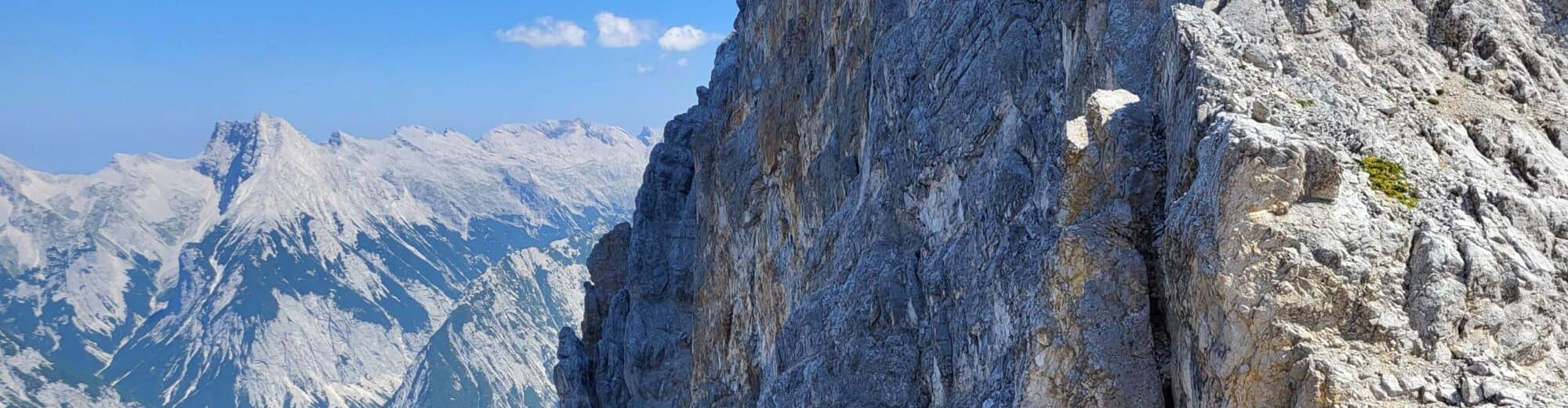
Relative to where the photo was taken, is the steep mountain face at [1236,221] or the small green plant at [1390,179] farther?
the small green plant at [1390,179]

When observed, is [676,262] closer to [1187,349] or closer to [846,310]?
[846,310]

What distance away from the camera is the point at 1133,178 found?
741 inches

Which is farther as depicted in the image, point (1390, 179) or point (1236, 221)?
point (1390, 179)

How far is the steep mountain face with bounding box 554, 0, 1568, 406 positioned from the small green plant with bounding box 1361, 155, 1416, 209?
1.6 inches

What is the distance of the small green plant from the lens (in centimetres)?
1503

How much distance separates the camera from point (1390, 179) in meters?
15.3

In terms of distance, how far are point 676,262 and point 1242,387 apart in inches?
2851

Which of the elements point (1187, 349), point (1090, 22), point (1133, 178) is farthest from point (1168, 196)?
point (1090, 22)

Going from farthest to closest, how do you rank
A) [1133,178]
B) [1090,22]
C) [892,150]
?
[892,150], [1090,22], [1133,178]

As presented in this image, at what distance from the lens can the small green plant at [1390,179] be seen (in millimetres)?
15031

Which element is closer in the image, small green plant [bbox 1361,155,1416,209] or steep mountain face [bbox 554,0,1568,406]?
steep mountain face [bbox 554,0,1568,406]

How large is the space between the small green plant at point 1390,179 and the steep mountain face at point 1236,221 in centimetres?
4

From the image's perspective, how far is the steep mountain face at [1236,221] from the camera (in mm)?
14164

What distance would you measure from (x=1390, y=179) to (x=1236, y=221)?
213 centimetres
